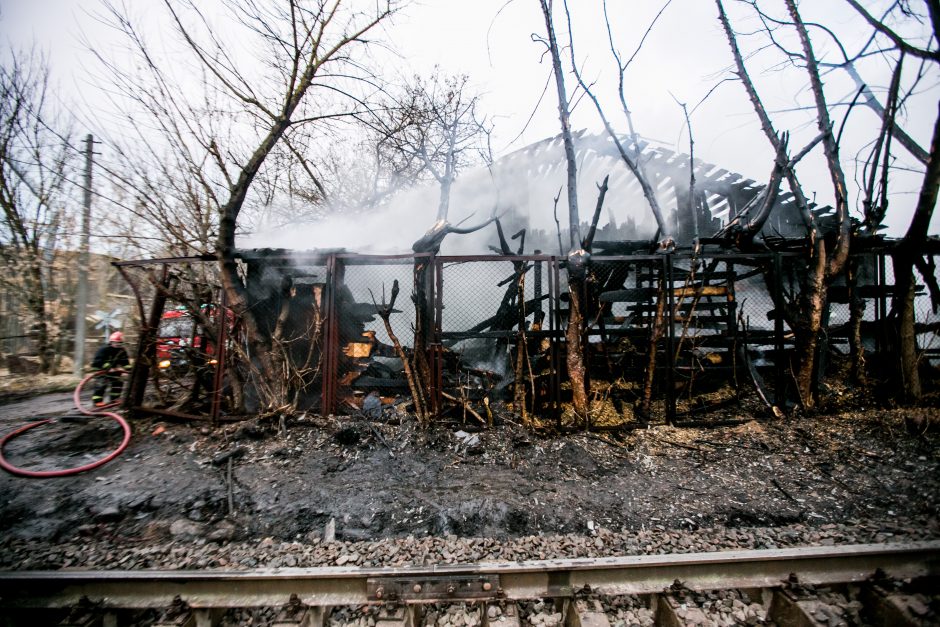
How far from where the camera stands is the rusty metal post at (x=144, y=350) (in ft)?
19.9

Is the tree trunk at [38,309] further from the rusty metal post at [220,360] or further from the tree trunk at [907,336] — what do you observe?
the tree trunk at [907,336]

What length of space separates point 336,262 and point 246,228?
249 inches

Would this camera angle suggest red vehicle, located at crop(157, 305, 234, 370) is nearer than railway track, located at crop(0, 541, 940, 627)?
No

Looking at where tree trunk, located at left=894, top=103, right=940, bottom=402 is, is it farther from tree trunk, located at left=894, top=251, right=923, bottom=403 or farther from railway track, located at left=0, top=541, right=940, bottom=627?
railway track, located at left=0, top=541, right=940, bottom=627

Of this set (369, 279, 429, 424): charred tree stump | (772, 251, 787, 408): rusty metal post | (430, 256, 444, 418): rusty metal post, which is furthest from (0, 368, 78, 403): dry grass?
(772, 251, 787, 408): rusty metal post

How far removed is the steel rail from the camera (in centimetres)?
231

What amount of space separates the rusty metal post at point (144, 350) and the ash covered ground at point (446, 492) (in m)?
0.51

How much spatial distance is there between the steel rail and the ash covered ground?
52 cm

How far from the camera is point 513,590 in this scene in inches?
92.4

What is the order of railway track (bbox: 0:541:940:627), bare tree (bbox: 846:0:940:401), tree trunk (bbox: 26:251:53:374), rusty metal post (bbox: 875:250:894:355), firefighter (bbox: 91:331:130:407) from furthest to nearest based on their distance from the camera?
tree trunk (bbox: 26:251:53:374) < firefighter (bbox: 91:331:130:407) < rusty metal post (bbox: 875:250:894:355) < bare tree (bbox: 846:0:940:401) < railway track (bbox: 0:541:940:627)

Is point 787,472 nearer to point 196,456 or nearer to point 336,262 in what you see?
point 336,262

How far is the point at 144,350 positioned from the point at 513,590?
23.6 ft

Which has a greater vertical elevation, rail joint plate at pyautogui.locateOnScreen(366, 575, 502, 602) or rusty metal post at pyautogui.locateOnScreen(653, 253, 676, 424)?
rusty metal post at pyautogui.locateOnScreen(653, 253, 676, 424)

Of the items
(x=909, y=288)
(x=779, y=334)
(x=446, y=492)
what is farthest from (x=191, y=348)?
(x=909, y=288)
